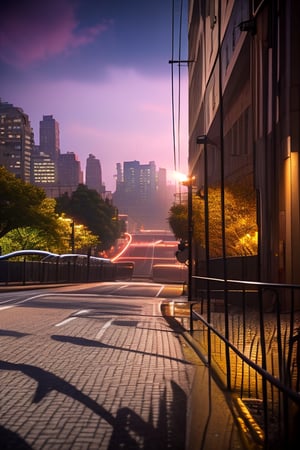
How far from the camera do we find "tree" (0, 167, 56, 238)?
6419 centimetres

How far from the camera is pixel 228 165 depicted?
50000 mm

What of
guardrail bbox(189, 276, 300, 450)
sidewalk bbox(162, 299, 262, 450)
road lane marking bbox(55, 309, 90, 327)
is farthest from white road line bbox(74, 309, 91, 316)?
guardrail bbox(189, 276, 300, 450)

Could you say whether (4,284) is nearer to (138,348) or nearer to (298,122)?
(298,122)

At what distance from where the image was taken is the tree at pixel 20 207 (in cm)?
6419

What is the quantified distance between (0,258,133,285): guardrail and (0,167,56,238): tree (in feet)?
22.9

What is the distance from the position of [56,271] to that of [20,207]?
16.4 metres

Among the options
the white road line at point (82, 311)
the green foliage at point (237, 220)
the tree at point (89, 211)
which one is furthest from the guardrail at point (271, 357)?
the tree at point (89, 211)

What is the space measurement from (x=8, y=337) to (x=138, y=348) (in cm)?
260

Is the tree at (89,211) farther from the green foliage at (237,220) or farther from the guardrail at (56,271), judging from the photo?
the green foliage at (237,220)

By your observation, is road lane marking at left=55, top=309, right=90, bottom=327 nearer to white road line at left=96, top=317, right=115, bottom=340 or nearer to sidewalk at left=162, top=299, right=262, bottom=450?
white road line at left=96, top=317, right=115, bottom=340

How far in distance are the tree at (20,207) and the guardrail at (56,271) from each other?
6.98 metres

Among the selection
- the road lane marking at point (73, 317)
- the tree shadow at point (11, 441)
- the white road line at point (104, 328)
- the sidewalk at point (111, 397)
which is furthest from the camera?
the road lane marking at point (73, 317)

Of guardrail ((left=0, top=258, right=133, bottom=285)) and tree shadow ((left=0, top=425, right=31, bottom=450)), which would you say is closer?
tree shadow ((left=0, top=425, right=31, bottom=450))

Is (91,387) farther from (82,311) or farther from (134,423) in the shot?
(82,311)
